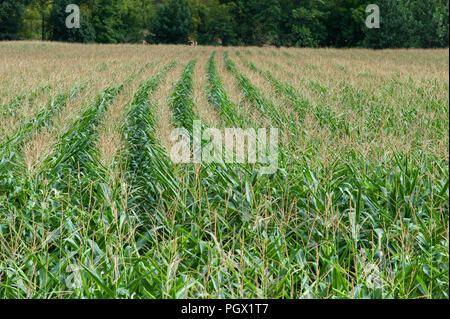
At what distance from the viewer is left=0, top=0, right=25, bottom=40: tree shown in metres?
43.2

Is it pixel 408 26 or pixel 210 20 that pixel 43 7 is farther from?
pixel 408 26

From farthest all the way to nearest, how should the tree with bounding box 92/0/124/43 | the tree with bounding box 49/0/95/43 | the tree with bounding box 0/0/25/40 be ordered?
1. the tree with bounding box 0/0/25/40
2. the tree with bounding box 49/0/95/43
3. the tree with bounding box 92/0/124/43

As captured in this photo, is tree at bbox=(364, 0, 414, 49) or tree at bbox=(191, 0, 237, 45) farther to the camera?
tree at bbox=(364, 0, 414, 49)

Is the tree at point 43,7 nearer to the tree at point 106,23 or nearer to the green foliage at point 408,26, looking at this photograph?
the tree at point 106,23

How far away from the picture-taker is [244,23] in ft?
98.2

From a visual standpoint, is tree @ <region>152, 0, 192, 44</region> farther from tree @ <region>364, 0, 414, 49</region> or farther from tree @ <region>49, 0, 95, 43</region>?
tree @ <region>364, 0, 414, 49</region>

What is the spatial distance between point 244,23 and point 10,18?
1085 inches

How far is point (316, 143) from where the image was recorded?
14.8ft

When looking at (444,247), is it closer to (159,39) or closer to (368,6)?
(159,39)

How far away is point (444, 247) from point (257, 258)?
1.01 metres

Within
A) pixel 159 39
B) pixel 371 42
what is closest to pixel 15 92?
pixel 159 39

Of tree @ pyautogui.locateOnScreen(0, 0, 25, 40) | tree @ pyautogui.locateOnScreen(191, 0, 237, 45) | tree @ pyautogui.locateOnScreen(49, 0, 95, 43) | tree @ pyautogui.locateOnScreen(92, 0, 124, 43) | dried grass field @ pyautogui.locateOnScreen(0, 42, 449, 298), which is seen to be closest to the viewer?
dried grass field @ pyautogui.locateOnScreen(0, 42, 449, 298)

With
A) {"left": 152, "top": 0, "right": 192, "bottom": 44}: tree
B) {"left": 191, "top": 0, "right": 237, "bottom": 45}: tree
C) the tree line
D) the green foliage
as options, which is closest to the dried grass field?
{"left": 152, "top": 0, "right": 192, "bottom": 44}: tree

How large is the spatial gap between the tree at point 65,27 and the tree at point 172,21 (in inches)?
613
